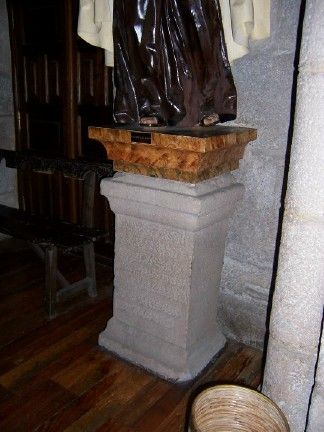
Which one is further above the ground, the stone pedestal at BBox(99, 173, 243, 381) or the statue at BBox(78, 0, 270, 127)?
the statue at BBox(78, 0, 270, 127)

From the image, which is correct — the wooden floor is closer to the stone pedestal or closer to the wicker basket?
the stone pedestal

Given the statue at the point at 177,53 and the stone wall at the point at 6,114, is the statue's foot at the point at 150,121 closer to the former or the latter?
the statue at the point at 177,53

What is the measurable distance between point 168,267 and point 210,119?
0.74 metres

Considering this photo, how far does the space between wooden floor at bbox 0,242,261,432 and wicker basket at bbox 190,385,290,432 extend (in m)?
0.34

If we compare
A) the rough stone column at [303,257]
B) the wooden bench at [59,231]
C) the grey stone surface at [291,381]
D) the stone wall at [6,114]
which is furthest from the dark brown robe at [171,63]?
the stone wall at [6,114]

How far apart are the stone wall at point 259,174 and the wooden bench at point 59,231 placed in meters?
0.98

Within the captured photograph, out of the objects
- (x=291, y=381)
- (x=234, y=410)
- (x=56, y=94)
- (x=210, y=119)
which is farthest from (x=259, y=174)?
(x=56, y=94)

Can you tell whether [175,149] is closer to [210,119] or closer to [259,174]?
[210,119]

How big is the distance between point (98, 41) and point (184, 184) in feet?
2.89

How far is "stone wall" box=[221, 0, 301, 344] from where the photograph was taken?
1931mm

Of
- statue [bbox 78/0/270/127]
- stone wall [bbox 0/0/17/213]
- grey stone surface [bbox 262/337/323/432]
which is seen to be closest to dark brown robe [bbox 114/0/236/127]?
statue [bbox 78/0/270/127]

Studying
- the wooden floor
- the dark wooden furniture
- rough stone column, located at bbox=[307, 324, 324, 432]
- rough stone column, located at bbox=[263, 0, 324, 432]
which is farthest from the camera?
the dark wooden furniture

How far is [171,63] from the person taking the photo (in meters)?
1.80

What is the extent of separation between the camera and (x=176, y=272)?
1.93 m
